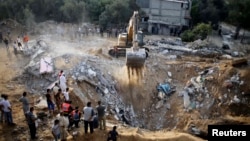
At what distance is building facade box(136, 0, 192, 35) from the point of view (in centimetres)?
2911

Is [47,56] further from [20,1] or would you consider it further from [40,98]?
[20,1]

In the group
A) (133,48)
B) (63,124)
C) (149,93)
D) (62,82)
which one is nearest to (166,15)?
(149,93)

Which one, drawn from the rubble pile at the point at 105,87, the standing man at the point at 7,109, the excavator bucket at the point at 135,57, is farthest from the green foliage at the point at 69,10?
the standing man at the point at 7,109

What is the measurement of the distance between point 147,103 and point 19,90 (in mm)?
6110

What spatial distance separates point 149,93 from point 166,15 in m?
14.4

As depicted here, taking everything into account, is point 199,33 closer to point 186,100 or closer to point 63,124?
point 186,100

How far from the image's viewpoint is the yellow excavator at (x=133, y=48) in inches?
567

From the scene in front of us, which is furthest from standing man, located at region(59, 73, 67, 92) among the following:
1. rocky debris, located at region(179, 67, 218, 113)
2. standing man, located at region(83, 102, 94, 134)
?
rocky debris, located at region(179, 67, 218, 113)

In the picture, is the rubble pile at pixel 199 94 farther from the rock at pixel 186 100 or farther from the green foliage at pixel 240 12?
the green foliage at pixel 240 12

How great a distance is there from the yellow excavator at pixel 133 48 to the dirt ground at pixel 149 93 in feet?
1.93

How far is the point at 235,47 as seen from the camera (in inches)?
1041

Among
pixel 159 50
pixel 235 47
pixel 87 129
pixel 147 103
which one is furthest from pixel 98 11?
pixel 87 129

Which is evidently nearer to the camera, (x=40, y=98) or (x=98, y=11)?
(x=40, y=98)

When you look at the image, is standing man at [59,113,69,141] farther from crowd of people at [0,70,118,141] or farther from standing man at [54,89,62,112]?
standing man at [54,89,62,112]
